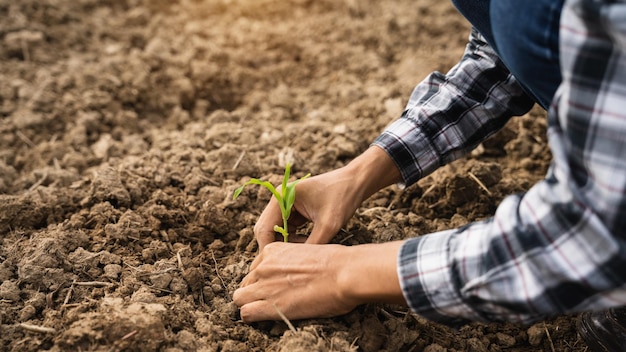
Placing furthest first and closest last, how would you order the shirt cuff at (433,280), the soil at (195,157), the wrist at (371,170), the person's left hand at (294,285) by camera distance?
the wrist at (371,170), the soil at (195,157), the person's left hand at (294,285), the shirt cuff at (433,280)

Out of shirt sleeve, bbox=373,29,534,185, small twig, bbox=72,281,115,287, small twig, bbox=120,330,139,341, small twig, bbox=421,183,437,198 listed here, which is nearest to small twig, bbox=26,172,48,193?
small twig, bbox=72,281,115,287

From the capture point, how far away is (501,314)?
122 cm

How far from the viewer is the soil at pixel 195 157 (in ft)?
5.14

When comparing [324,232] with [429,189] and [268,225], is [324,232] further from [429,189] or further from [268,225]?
[429,189]

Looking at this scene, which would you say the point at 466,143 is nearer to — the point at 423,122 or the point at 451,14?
the point at 423,122

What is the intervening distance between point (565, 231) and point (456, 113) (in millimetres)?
656

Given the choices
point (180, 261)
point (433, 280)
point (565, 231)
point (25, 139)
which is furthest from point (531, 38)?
point (25, 139)

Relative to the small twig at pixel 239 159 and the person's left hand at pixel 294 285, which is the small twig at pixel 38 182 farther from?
the person's left hand at pixel 294 285

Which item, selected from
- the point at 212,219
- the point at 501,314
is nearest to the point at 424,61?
the point at 212,219

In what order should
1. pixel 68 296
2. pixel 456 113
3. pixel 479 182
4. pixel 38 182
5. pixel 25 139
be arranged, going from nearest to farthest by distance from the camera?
pixel 68 296
pixel 456 113
pixel 479 182
pixel 38 182
pixel 25 139

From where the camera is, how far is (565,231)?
3.66 ft

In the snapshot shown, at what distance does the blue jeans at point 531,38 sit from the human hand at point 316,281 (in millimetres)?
480

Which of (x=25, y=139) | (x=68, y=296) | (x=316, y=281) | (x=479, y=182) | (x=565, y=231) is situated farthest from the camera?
(x=25, y=139)

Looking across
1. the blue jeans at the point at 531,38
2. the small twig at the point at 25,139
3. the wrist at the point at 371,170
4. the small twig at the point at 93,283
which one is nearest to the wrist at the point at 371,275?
the wrist at the point at 371,170
